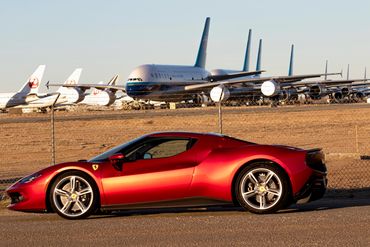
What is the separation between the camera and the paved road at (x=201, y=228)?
28.7ft

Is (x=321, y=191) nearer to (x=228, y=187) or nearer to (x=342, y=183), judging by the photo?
(x=228, y=187)

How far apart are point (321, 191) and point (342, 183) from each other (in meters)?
4.79

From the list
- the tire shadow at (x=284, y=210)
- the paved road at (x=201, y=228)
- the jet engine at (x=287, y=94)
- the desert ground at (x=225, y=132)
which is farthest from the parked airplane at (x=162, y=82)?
the paved road at (x=201, y=228)

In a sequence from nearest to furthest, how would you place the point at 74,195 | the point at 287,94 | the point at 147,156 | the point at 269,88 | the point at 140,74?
1. the point at 74,195
2. the point at 147,156
3. the point at 269,88
4. the point at 140,74
5. the point at 287,94

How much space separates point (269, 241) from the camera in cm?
862

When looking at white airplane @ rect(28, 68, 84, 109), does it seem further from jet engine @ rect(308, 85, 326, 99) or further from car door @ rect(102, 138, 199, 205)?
car door @ rect(102, 138, 199, 205)

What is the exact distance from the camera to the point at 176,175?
36.2 feet

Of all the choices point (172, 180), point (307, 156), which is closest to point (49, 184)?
point (172, 180)

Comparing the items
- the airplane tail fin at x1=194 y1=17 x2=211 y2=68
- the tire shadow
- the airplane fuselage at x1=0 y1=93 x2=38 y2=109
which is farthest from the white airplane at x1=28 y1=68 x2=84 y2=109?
the tire shadow

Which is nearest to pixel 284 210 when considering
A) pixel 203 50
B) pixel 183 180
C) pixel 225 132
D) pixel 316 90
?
pixel 183 180

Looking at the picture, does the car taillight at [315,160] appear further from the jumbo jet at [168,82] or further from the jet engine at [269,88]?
the jumbo jet at [168,82]

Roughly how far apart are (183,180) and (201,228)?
1324 millimetres

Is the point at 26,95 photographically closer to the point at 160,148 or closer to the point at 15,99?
the point at 15,99

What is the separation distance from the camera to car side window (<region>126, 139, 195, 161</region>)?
1128 centimetres
